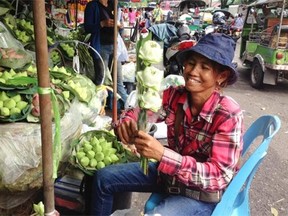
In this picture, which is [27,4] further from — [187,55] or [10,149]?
[187,55]

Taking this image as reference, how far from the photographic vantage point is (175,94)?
181cm

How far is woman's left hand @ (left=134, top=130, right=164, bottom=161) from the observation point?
Answer: 1381mm

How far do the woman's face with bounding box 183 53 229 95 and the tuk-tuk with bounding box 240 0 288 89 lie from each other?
5512mm

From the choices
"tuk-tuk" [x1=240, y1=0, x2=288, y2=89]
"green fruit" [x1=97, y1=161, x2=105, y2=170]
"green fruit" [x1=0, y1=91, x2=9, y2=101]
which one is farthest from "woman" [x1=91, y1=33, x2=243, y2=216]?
"tuk-tuk" [x1=240, y1=0, x2=288, y2=89]

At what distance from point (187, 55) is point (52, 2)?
509 centimetres

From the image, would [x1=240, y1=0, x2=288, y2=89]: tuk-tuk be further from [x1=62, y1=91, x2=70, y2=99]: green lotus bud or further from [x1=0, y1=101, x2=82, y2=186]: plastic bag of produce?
[x1=0, y1=101, x2=82, y2=186]: plastic bag of produce

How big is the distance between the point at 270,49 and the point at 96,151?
5646mm

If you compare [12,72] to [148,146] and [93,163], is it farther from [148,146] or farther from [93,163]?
[148,146]

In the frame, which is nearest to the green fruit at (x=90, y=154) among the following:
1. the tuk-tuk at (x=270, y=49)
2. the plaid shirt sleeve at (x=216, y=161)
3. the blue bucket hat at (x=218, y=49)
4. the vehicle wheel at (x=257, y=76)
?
the plaid shirt sleeve at (x=216, y=161)

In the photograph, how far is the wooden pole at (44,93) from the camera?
1.06m

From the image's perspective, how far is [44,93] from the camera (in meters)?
1.12

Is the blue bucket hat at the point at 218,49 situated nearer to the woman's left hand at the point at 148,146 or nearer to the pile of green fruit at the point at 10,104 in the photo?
the woman's left hand at the point at 148,146

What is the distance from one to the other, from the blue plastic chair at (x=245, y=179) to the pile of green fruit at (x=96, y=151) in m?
0.50

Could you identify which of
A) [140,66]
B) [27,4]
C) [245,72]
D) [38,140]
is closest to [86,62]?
[27,4]
